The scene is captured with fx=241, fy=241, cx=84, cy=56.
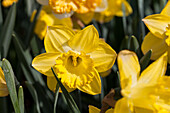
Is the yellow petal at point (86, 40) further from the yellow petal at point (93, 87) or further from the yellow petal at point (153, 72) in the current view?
the yellow petal at point (153, 72)

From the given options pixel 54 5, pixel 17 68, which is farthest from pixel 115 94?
pixel 17 68

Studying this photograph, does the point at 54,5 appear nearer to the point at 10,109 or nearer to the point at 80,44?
the point at 80,44

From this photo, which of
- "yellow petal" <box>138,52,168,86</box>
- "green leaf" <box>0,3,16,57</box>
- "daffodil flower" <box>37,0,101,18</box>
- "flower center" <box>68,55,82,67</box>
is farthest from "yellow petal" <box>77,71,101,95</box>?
"green leaf" <box>0,3,16,57</box>

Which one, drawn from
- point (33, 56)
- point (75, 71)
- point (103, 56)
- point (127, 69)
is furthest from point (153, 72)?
point (33, 56)

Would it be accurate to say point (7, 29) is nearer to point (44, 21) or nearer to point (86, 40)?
point (44, 21)

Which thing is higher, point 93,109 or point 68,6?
point 68,6

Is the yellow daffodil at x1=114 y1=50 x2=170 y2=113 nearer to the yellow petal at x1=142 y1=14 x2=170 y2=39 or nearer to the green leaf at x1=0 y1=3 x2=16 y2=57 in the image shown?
the yellow petal at x1=142 y1=14 x2=170 y2=39
